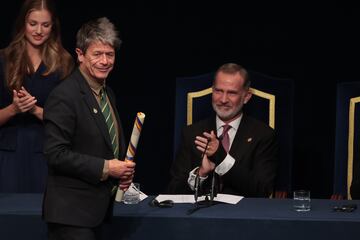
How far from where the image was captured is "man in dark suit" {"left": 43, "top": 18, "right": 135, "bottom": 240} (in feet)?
9.03

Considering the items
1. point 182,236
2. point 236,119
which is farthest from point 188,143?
point 182,236

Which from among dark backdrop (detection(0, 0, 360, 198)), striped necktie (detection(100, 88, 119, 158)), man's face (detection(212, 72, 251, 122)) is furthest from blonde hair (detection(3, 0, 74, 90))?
dark backdrop (detection(0, 0, 360, 198))

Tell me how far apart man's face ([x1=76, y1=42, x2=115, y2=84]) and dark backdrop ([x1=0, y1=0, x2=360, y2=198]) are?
2.20 meters

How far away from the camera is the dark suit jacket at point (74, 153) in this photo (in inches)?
108

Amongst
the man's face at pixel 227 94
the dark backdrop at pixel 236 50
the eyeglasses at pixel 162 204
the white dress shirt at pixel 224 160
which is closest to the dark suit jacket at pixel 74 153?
the eyeglasses at pixel 162 204

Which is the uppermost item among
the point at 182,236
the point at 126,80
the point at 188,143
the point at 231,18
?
the point at 231,18

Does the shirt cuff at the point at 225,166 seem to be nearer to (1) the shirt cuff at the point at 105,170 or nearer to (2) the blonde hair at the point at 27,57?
(2) the blonde hair at the point at 27,57

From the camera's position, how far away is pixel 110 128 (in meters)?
2.87

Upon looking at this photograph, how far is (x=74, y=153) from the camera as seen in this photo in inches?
108

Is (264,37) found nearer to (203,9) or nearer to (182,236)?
(203,9)

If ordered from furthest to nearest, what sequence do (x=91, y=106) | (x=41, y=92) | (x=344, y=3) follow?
(x=344, y=3)
(x=41, y=92)
(x=91, y=106)

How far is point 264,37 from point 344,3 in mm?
477

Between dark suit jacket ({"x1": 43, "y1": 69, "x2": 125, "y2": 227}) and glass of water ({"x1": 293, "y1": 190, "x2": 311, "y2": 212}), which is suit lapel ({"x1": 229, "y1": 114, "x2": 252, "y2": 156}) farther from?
dark suit jacket ({"x1": 43, "y1": 69, "x2": 125, "y2": 227})

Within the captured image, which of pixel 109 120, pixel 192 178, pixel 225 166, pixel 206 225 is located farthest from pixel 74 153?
pixel 225 166
